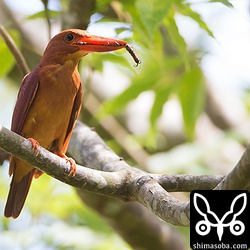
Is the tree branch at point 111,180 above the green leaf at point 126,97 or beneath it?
beneath

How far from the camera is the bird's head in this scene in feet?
15.8

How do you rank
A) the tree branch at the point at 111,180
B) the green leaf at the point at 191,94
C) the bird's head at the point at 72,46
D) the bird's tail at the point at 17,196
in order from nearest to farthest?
the tree branch at the point at 111,180, the bird's head at the point at 72,46, the bird's tail at the point at 17,196, the green leaf at the point at 191,94

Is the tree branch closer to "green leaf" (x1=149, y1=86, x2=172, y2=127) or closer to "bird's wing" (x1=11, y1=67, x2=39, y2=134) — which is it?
"bird's wing" (x1=11, y1=67, x2=39, y2=134)

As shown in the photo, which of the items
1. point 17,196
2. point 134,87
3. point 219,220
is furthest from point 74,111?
point 219,220

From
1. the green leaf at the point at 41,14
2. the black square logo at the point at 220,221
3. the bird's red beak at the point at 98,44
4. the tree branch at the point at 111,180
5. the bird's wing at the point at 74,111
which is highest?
the green leaf at the point at 41,14

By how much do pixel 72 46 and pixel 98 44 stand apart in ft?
1.09

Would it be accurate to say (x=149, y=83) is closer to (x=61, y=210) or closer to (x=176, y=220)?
(x=61, y=210)

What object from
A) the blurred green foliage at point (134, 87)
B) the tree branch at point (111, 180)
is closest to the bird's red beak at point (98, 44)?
the blurred green foliage at point (134, 87)

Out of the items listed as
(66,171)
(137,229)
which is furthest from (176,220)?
(137,229)

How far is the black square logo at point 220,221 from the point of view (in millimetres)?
3449

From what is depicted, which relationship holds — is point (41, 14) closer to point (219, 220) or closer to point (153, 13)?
point (153, 13)

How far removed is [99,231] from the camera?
22.2 feet

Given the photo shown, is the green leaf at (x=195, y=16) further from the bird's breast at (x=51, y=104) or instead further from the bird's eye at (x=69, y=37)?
the bird's breast at (x=51, y=104)

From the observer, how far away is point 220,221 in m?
3.57
